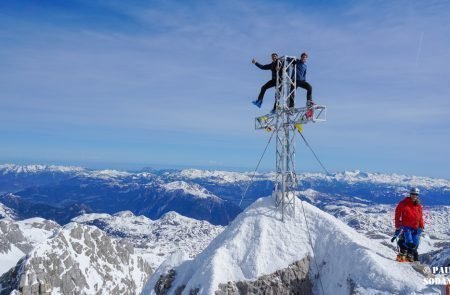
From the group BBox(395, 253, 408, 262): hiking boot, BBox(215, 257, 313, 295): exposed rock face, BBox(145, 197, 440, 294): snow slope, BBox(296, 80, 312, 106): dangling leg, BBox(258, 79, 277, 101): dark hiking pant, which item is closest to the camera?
BBox(145, 197, 440, 294): snow slope

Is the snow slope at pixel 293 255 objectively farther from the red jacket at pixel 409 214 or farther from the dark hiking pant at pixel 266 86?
the dark hiking pant at pixel 266 86

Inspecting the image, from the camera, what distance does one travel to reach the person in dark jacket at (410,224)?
26.2m

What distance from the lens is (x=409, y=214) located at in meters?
26.2

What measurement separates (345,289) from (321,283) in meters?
2.09

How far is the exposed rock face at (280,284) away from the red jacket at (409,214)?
21.7ft

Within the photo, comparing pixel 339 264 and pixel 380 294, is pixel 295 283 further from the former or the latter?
pixel 380 294

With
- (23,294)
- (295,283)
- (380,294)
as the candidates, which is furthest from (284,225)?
(23,294)

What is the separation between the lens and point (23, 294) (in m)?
159

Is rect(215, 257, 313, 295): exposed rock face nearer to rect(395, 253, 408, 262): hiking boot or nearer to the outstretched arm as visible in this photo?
rect(395, 253, 408, 262): hiking boot

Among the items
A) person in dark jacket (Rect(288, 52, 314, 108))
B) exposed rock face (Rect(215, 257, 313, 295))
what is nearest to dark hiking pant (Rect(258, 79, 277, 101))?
person in dark jacket (Rect(288, 52, 314, 108))

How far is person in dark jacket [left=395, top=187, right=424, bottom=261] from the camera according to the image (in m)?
26.2

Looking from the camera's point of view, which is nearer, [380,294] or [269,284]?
[380,294]

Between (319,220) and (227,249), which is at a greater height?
(319,220)

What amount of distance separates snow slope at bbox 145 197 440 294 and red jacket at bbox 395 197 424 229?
2.41m
